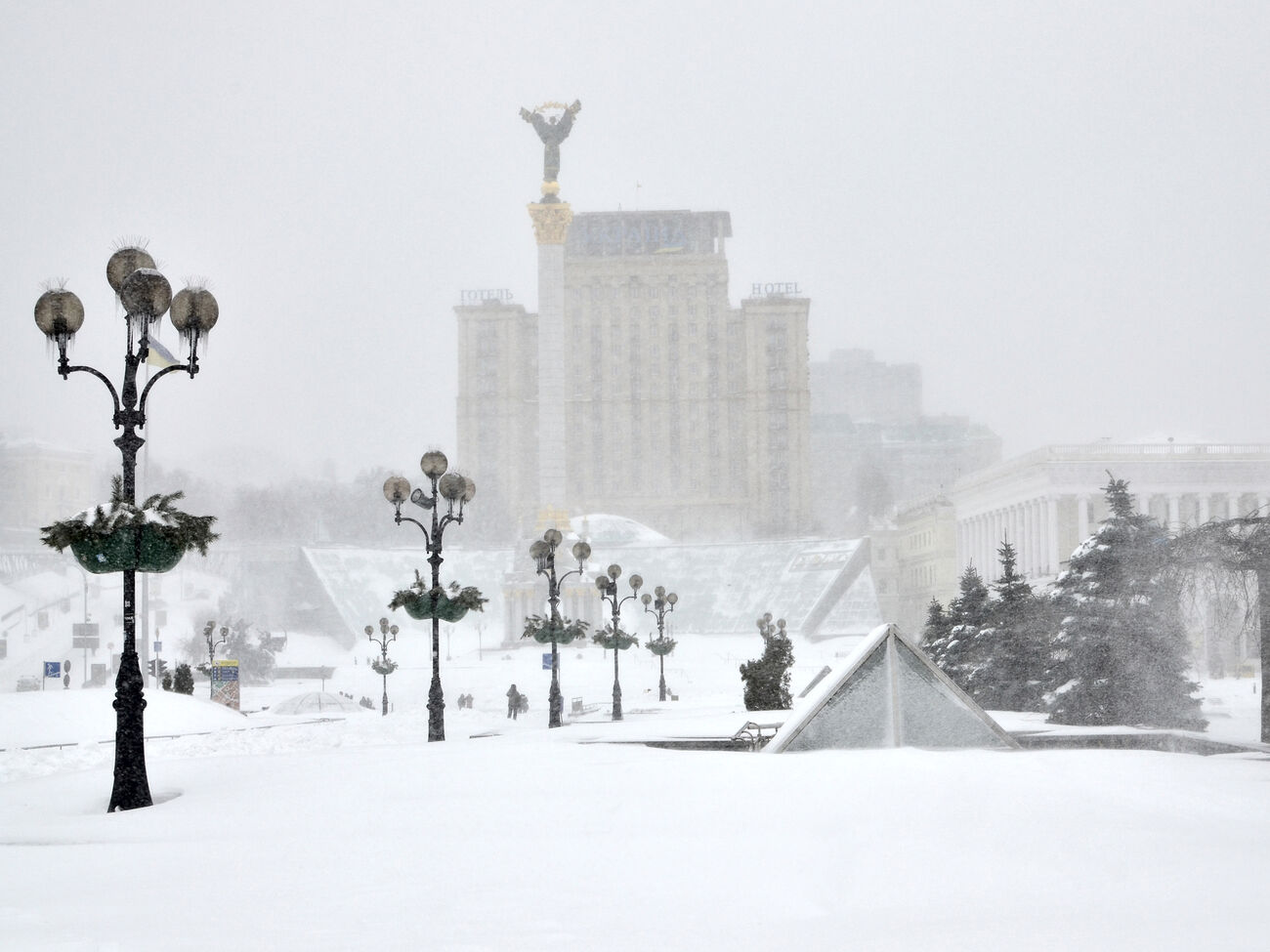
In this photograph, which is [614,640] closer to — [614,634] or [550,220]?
[614,634]

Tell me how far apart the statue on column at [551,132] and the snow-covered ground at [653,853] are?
81552 mm

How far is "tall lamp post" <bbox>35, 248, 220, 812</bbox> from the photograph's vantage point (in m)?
10.4

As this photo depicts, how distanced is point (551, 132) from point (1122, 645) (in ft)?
246

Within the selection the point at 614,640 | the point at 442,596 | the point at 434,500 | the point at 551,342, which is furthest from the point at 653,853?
the point at 551,342

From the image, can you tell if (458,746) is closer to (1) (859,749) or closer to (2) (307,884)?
(1) (859,749)

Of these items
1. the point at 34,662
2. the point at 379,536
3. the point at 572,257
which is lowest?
the point at 34,662

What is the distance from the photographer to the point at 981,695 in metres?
28.2

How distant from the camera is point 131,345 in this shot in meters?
11.6

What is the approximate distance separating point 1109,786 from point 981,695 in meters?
19.6

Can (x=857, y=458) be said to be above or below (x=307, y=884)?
above

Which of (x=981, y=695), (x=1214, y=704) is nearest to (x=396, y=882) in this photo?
(x=981, y=695)

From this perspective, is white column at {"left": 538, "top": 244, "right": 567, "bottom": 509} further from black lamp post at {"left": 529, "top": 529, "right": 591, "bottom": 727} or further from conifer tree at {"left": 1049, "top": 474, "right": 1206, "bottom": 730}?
conifer tree at {"left": 1049, "top": 474, "right": 1206, "bottom": 730}

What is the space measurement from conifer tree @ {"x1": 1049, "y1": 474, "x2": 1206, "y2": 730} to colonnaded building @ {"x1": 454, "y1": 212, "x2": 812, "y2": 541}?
108 m

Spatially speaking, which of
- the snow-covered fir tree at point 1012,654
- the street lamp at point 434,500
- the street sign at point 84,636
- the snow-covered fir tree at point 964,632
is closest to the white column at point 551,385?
the street sign at point 84,636
